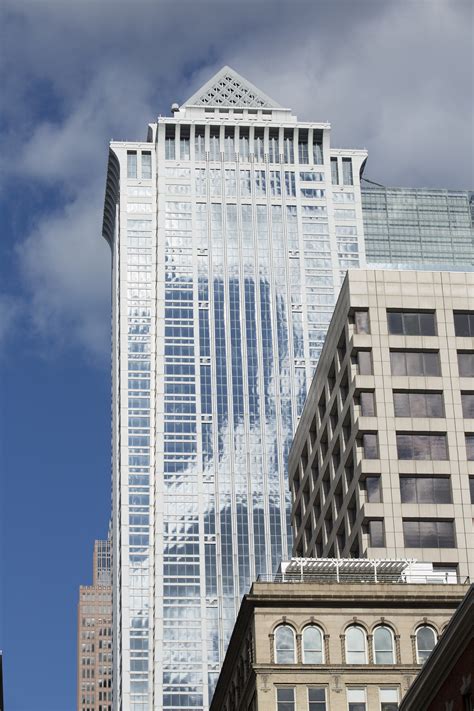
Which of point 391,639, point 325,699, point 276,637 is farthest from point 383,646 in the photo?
point 276,637

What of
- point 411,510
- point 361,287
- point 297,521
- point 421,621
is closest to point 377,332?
point 361,287

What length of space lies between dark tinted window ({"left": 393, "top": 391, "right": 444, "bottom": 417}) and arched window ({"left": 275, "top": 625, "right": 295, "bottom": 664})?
129 ft

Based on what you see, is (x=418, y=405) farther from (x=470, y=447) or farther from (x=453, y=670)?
(x=453, y=670)

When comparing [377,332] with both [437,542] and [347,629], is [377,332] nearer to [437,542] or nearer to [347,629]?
[437,542]

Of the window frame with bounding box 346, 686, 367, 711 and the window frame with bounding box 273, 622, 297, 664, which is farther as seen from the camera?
Answer: the window frame with bounding box 273, 622, 297, 664

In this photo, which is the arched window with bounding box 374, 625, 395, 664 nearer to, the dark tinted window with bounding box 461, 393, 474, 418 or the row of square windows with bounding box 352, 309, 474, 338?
the dark tinted window with bounding box 461, 393, 474, 418

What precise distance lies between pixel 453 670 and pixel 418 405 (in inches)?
2687

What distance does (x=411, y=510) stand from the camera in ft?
425

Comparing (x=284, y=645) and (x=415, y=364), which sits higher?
(x=415, y=364)

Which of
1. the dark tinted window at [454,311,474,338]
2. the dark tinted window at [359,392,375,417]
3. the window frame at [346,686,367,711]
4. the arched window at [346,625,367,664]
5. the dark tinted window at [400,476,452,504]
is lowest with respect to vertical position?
the window frame at [346,686,367,711]

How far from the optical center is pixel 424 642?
97812 mm

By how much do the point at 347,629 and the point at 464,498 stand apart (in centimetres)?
3486

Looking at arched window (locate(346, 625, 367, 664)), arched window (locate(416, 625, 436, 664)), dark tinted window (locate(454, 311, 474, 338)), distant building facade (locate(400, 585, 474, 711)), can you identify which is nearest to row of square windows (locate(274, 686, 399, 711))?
arched window (locate(346, 625, 367, 664))

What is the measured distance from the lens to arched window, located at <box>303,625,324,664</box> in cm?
9688
